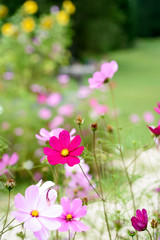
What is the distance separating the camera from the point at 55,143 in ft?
1.27

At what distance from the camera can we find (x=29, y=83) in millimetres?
2682

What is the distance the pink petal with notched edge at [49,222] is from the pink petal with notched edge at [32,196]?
2cm

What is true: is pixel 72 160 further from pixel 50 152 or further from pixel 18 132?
pixel 18 132

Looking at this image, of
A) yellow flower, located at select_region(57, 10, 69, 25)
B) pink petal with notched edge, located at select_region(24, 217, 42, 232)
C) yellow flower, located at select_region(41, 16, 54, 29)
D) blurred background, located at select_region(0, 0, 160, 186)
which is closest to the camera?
pink petal with notched edge, located at select_region(24, 217, 42, 232)

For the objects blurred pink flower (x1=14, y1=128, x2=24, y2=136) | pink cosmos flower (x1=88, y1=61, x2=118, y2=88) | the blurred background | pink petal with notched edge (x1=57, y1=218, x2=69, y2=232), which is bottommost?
pink petal with notched edge (x1=57, y1=218, x2=69, y2=232)

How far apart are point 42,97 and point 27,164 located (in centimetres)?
148

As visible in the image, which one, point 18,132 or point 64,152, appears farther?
point 18,132

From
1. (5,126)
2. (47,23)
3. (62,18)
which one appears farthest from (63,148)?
(62,18)

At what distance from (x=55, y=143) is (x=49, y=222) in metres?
0.09

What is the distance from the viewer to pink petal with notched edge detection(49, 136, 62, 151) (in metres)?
0.39

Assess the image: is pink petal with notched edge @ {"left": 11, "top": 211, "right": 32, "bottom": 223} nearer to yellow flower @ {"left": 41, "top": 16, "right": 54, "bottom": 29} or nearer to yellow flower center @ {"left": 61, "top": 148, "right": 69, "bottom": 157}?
yellow flower center @ {"left": 61, "top": 148, "right": 69, "bottom": 157}

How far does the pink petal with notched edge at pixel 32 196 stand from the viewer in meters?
0.34

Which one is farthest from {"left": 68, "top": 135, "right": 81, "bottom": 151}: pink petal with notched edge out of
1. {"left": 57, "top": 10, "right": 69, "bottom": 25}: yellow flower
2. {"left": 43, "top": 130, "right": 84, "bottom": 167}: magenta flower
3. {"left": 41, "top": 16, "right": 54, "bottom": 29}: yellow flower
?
{"left": 57, "top": 10, "right": 69, "bottom": 25}: yellow flower

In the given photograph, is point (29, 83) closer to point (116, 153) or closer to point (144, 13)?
point (116, 153)
